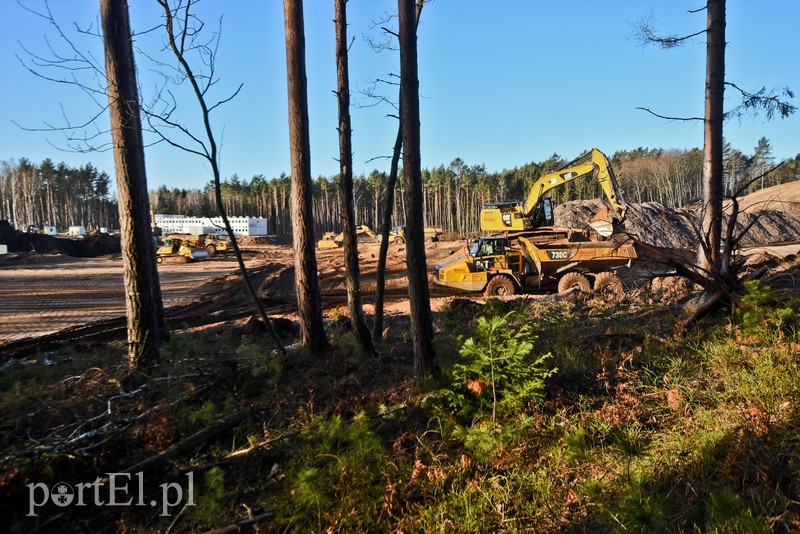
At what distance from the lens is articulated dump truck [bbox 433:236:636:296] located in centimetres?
1427

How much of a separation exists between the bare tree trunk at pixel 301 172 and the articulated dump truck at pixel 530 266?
27.8 feet

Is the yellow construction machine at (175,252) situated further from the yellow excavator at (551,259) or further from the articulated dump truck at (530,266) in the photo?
the articulated dump truck at (530,266)

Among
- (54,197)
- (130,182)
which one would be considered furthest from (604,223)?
(54,197)

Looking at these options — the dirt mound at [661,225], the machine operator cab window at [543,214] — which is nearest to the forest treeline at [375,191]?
the dirt mound at [661,225]

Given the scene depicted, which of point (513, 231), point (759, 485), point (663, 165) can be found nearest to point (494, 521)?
point (759, 485)

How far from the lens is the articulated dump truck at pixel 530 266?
14.3m

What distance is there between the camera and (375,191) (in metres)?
84.3

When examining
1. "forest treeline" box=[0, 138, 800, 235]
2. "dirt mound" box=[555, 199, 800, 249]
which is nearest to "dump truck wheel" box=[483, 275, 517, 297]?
"dirt mound" box=[555, 199, 800, 249]

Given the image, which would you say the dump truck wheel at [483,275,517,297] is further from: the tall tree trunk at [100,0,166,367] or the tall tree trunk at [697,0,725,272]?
the tall tree trunk at [100,0,166,367]

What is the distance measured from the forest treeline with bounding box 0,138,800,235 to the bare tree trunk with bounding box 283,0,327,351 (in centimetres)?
5553

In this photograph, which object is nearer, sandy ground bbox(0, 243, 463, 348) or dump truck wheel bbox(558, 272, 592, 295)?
dump truck wheel bbox(558, 272, 592, 295)

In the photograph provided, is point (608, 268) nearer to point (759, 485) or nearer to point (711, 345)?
point (711, 345)

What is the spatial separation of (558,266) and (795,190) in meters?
48.5

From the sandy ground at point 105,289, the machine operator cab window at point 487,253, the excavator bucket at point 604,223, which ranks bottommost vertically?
the sandy ground at point 105,289
